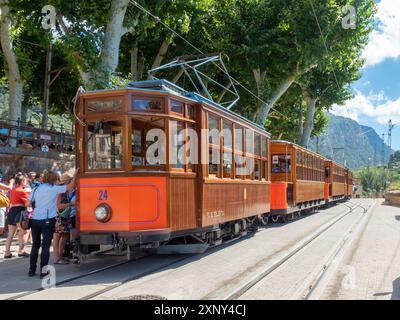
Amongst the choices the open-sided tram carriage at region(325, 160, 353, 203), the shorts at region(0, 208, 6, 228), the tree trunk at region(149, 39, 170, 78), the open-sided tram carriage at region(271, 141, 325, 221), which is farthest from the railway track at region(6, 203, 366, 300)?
the open-sided tram carriage at region(325, 160, 353, 203)

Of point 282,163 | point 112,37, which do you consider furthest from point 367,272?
point 112,37

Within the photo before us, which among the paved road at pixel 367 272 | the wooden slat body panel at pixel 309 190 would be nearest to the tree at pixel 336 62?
the wooden slat body panel at pixel 309 190

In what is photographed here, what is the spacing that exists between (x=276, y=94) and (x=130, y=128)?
70.3 feet

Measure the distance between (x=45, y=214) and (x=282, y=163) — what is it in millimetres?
12040

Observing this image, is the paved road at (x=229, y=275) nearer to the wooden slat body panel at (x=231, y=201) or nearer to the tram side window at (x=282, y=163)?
the wooden slat body panel at (x=231, y=201)

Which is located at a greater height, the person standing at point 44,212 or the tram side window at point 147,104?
the tram side window at point 147,104

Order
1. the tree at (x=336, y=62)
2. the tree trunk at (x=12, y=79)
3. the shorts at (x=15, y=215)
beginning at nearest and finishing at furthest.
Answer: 1. the shorts at (x=15, y=215)
2. the tree trunk at (x=12, y=79)
3. the tree at (x=336, y=62)

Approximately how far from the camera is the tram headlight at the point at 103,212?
811 centimetres

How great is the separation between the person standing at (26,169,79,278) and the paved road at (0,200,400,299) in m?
0.42

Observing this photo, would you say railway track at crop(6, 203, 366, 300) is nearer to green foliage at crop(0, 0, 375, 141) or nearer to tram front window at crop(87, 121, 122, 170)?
tram front window at crop(87, 121, 122, 170)

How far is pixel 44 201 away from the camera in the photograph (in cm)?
770

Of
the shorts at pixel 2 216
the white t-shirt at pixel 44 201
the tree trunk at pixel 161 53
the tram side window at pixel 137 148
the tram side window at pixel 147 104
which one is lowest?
the shorts at pixel 2 216

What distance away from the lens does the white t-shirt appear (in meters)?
7.69
